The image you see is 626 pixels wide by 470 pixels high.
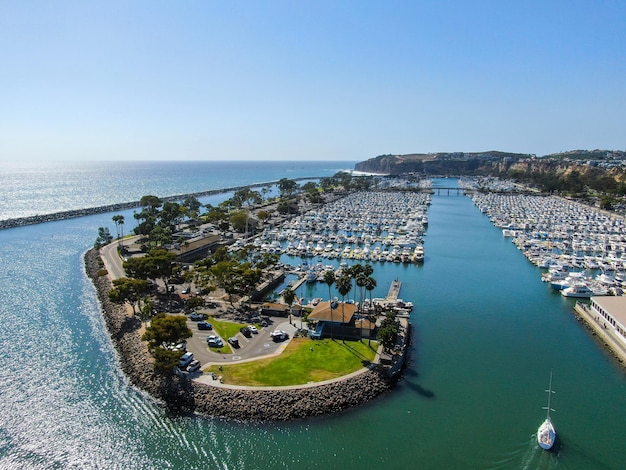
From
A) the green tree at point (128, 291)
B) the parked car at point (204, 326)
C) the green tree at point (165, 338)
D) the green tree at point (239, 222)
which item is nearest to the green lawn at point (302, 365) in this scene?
the green tree at point (165, 338)

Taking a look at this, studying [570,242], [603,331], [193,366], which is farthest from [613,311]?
[570,242]

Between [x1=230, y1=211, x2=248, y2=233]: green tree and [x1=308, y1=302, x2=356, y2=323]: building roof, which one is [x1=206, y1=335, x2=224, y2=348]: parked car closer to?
[x1=308, y1=302, x2=356, y2=323]: building roof

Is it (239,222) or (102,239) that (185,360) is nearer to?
(102,239)

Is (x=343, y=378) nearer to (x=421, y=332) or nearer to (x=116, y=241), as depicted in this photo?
(x=421, y=332)

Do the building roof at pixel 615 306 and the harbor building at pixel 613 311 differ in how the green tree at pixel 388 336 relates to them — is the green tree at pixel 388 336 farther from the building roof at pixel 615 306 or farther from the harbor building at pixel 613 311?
the building roof at pixel 615 306

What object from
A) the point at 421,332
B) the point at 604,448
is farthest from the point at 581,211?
the point at 604,448

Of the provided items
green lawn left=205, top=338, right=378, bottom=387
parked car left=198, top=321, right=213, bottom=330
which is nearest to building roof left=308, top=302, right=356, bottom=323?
green lawn left=205, top=338, right=378, bottom=387
